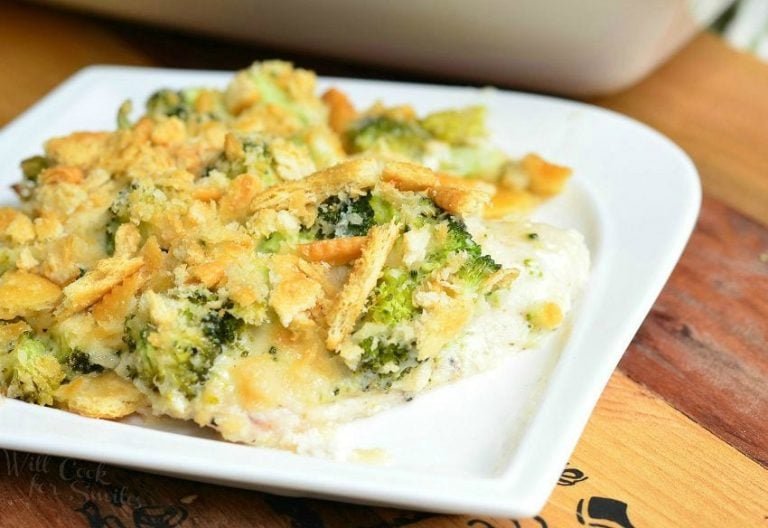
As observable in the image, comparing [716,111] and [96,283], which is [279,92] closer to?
[96,283]

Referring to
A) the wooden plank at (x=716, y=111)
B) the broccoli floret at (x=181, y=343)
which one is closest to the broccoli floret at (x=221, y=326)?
the broccoli floret at (x=181, y=343)

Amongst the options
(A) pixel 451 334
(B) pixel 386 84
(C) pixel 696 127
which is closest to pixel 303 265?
(A) pixel 451 334

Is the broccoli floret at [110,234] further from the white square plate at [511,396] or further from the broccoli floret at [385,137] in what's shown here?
the broccoli floret at [385,137]

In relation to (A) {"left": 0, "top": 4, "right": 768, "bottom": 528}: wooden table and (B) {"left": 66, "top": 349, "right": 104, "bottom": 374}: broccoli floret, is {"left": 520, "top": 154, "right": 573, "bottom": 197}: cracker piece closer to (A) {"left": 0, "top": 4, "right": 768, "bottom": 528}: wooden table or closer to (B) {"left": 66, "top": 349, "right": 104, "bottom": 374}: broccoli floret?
(A) {"left": 0, "top": 4, "right": 768, "bottom": 528}: wooden table

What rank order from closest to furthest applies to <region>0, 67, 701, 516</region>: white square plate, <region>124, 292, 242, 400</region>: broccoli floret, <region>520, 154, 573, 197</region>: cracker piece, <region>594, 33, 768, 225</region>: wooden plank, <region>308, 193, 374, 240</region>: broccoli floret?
<region>0, 67, 701, 516</region>: white square plate
<region>124, 292, 242, 400</region>: broccoli floret
<region>308, 193, 374, 240</region>: broccoli floret
<region>520, 154, 573, 197</region>: cracker piece
<region>594, 33, 768, 225</region>: wooden plank

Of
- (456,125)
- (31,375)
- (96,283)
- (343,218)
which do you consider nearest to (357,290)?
(343,218)

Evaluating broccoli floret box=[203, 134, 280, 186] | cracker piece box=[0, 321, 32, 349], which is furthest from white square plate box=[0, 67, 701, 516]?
broccoli floret box=[203, 134, 280, 186]
